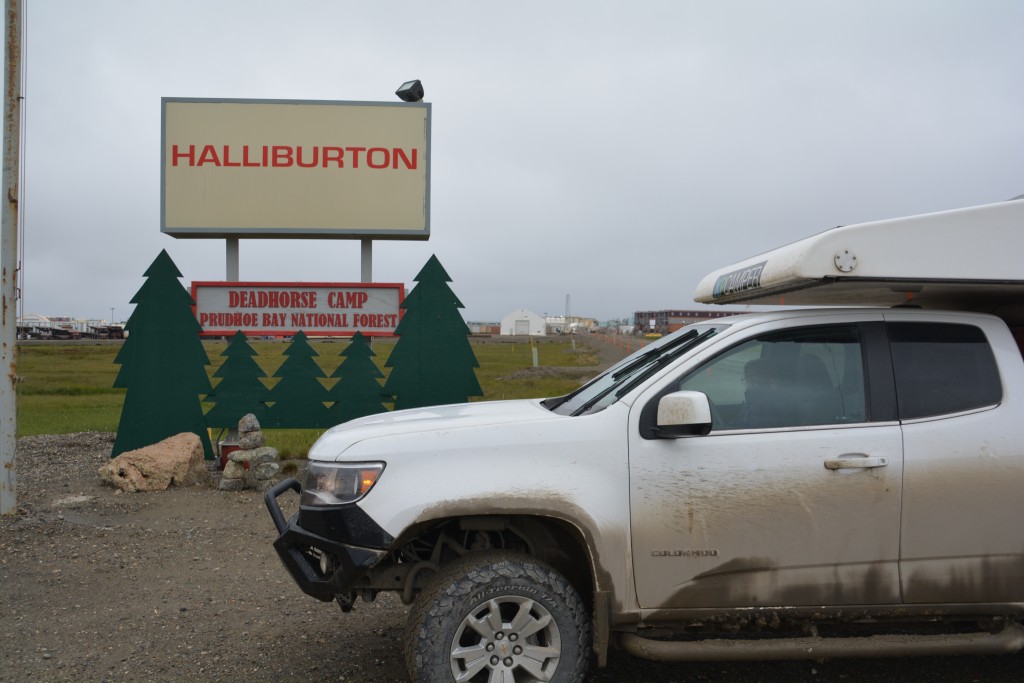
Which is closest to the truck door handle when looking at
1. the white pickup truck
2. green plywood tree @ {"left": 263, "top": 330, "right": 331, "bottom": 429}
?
the white pickup truck

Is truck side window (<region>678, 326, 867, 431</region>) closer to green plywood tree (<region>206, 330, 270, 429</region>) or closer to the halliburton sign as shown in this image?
the halliburton sign

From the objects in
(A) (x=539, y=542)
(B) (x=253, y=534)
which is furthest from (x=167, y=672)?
(B) (x=253, y=534)

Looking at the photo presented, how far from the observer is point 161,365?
11320mm

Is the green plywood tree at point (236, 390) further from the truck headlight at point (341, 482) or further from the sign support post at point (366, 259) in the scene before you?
the truck headlight at point (341, 482)

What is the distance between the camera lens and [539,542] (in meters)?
4.37

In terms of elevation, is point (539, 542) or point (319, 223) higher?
point (319, 223)

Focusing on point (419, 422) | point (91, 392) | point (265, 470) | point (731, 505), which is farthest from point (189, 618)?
point (91, 392)

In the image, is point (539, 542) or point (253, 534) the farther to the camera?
point (253, 534)

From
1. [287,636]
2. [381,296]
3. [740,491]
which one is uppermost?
[381,296]

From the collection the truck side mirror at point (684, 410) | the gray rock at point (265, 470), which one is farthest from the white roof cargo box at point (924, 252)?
the gray rock at point (265, 470)

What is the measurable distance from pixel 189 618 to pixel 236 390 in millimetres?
5959

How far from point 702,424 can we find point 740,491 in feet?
1.34

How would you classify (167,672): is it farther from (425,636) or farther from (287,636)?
(425,636)

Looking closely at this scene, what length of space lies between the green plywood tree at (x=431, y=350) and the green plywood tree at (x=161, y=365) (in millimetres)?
2650
